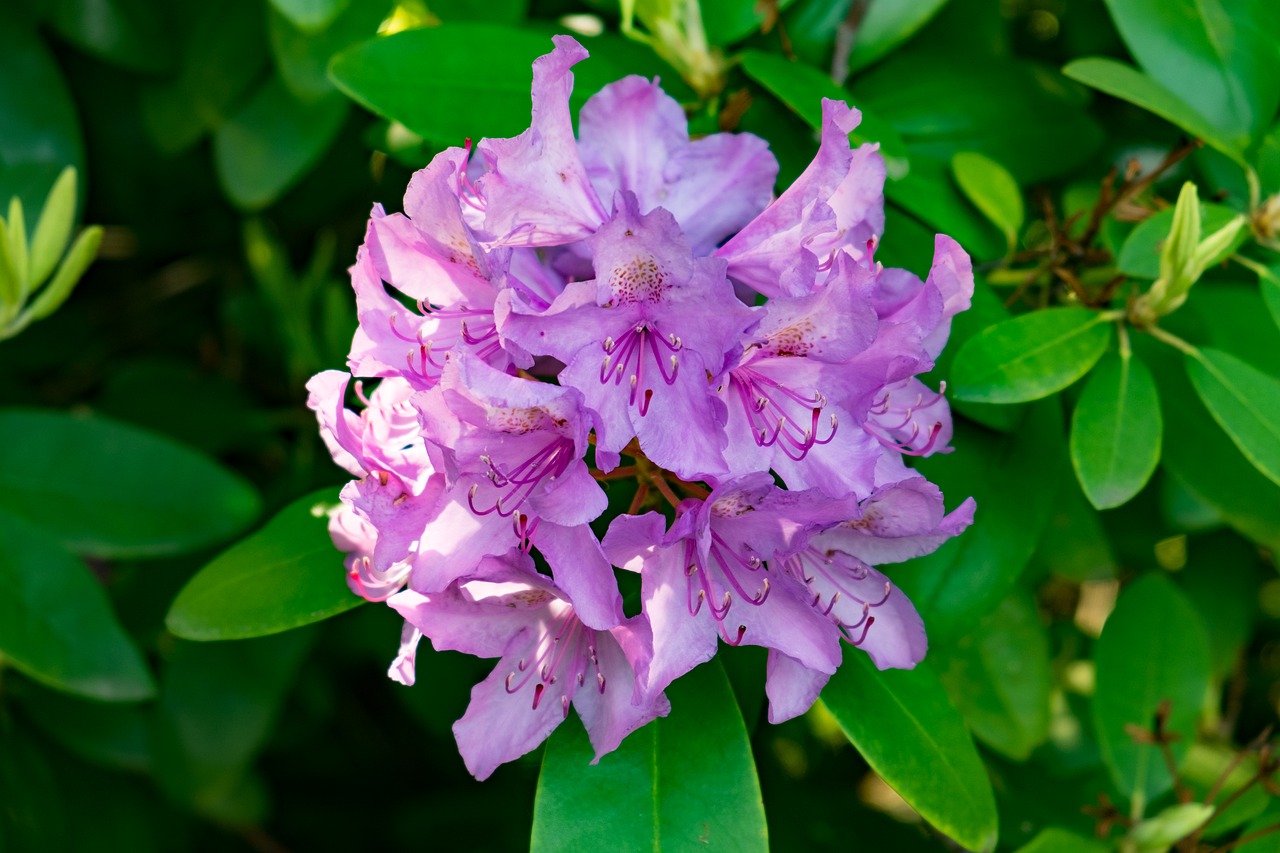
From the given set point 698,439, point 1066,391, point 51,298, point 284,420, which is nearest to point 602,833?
point 698,439

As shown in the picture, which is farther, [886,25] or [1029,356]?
[886,25]

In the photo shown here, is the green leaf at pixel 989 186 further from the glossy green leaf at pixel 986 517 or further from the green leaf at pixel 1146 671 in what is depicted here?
the green leaf at pixel 1146 671

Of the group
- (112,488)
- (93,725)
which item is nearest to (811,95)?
(112,488)

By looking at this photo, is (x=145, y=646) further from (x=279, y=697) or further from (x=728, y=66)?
(x=728, y=66)

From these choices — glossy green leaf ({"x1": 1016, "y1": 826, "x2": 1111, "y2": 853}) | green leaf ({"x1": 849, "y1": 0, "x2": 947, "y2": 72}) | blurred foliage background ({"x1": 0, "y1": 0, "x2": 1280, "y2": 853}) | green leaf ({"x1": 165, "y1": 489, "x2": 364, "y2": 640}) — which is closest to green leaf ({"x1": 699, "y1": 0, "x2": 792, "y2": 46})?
blurred foliage background ({"x1": 0, "y1": 0, "x2": 1280, "y2": 853})

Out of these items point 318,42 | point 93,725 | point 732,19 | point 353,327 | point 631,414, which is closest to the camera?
point 631,414

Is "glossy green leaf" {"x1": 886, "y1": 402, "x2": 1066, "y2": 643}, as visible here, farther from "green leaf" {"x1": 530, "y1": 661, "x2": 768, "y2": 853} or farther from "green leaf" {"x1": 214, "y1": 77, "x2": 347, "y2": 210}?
"green leaf" {"x1": 214, "y1": 77, "x2": 347, "y2": 210}

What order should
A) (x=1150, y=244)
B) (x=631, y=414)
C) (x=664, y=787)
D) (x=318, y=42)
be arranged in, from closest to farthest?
(x=631, y=414)
(x=664, y=787)
(x=1150, y=244)
(x=318, y=42)

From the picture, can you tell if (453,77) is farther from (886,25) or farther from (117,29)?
(117,29)
